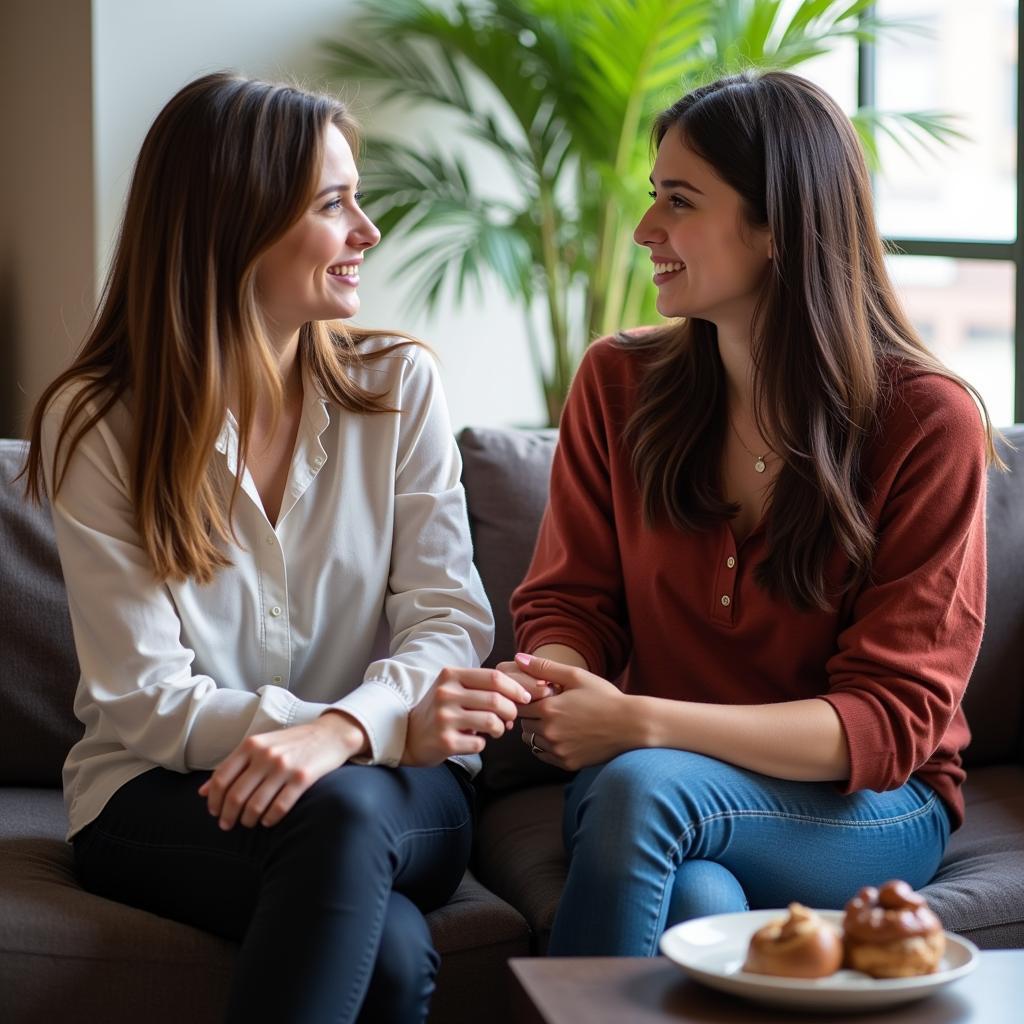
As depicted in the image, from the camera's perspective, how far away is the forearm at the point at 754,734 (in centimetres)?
154

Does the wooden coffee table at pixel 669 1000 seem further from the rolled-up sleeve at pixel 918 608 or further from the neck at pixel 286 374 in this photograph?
the neck at pixel 286 374

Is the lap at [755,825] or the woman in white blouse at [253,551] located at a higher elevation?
the woman in white blouse at [253,551]

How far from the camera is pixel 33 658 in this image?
1.95 meters

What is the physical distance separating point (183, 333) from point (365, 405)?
0.24m

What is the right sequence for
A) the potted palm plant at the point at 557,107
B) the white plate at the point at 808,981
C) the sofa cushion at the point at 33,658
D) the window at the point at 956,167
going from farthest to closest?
the window at the point at 956,167, the potted palm plant at the point at 557,107, the sofa cushion at the point at 33,658, the white plate at the point at 808,981

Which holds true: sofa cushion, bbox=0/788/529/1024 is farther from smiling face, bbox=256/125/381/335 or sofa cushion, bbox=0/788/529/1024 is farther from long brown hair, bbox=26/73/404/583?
smiling face, bbox=256/125/381/335

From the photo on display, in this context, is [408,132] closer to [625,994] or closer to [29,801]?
[29,801]

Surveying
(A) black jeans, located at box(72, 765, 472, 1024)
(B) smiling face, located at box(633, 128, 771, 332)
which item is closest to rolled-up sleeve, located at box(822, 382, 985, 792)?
(B) smiling face, located at box(633, 128, 771, 332)

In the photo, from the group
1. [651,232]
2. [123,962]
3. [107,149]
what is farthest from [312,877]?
[107,149]

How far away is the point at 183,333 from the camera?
1606 mm

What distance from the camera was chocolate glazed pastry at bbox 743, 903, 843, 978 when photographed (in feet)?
A: 3.56

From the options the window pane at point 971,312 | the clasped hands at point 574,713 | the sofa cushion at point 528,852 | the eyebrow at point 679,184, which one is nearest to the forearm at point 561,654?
the clasped hands at point 574,713

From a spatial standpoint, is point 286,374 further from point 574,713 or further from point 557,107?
point 557,107

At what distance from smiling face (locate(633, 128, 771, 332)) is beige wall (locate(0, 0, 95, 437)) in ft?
6.80
